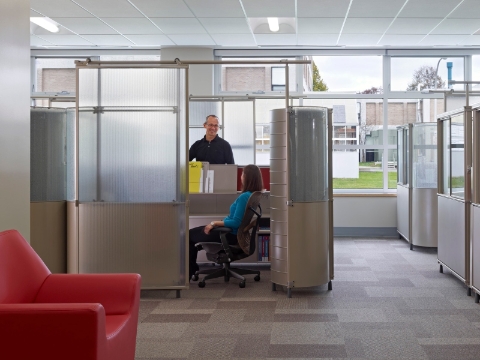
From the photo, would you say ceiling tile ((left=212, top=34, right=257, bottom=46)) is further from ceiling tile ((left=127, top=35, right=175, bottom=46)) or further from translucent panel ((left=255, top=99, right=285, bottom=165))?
translucent panel ((left=255, top=99, right=285, bottom=165))

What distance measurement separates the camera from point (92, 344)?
2539 mm

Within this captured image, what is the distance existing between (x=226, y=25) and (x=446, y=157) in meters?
3.43

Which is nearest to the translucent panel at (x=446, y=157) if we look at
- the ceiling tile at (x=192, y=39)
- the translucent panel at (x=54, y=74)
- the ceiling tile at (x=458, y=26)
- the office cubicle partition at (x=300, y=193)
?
the office cubicle partition at (x=300, y=193)

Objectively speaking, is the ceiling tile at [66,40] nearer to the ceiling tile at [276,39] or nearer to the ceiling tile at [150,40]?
the ceiling tile at [150,40]

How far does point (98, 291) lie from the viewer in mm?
3266

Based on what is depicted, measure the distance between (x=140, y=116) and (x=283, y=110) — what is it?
1.22m

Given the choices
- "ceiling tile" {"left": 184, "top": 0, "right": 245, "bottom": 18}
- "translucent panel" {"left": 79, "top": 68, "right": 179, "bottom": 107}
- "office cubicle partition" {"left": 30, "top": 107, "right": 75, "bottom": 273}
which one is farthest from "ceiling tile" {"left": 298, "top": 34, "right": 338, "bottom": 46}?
"office cubicle partition" {"left": 30, "top": 107, "right": 75, "bottom": 273}

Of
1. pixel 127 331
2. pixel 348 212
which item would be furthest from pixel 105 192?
pixel 348 212

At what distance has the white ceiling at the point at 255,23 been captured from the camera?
6926mm

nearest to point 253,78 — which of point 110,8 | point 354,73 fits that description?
point 354,73

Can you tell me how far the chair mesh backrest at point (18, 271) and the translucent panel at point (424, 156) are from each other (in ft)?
18.8

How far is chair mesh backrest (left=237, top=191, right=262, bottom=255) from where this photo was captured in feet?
18.3

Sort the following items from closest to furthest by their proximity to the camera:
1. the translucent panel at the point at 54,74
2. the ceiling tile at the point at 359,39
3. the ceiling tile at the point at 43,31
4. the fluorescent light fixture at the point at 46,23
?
the fluorescent light fixture at the point at 46,23 → the ceiling tile at the point at 43,31 → the ceiling tile at the point at 359,39 → the translucent panel at the point at 54,74

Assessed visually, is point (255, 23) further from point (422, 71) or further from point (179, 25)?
point (422, 71)
